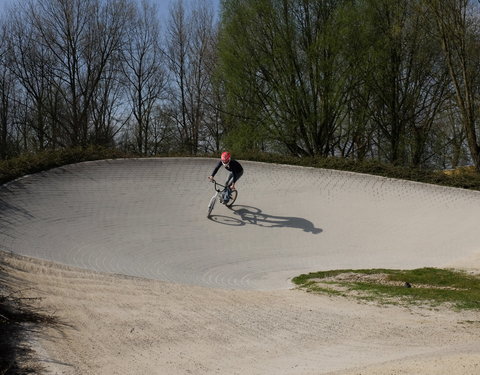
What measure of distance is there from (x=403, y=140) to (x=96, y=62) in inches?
880

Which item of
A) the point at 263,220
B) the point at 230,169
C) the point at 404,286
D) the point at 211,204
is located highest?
the point at 230,169

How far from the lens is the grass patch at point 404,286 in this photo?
26.5 ft

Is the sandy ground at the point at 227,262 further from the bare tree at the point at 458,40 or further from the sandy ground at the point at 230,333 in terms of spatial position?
the bare tree at the point at 458,40

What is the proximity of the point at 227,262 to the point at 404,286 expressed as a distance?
4780 mm

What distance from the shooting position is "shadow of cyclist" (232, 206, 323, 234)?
15.2 meters

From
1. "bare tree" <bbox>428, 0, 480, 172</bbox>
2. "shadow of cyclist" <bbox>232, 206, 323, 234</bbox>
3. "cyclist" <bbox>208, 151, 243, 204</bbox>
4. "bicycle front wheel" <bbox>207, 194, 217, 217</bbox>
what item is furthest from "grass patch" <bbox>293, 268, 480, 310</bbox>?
"bare tree" <bbox>428, 0, 480, 172</bbox>

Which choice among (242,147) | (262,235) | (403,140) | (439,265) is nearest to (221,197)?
(262,235)

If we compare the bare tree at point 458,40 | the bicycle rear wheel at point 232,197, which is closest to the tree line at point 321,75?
the bare tree at point 458,40

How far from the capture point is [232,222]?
15.2m

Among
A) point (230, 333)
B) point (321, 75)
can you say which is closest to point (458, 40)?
point (321, 75)

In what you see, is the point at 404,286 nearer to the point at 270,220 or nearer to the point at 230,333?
the point at 230,333

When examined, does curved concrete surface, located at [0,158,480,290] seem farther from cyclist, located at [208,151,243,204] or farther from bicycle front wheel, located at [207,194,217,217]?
cyclist, located at [208,151,243,204]

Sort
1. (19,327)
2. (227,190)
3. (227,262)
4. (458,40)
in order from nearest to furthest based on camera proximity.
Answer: (19,327)
(227,262)
(227,190)
(458,40)

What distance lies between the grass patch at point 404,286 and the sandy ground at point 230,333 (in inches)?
26.2
